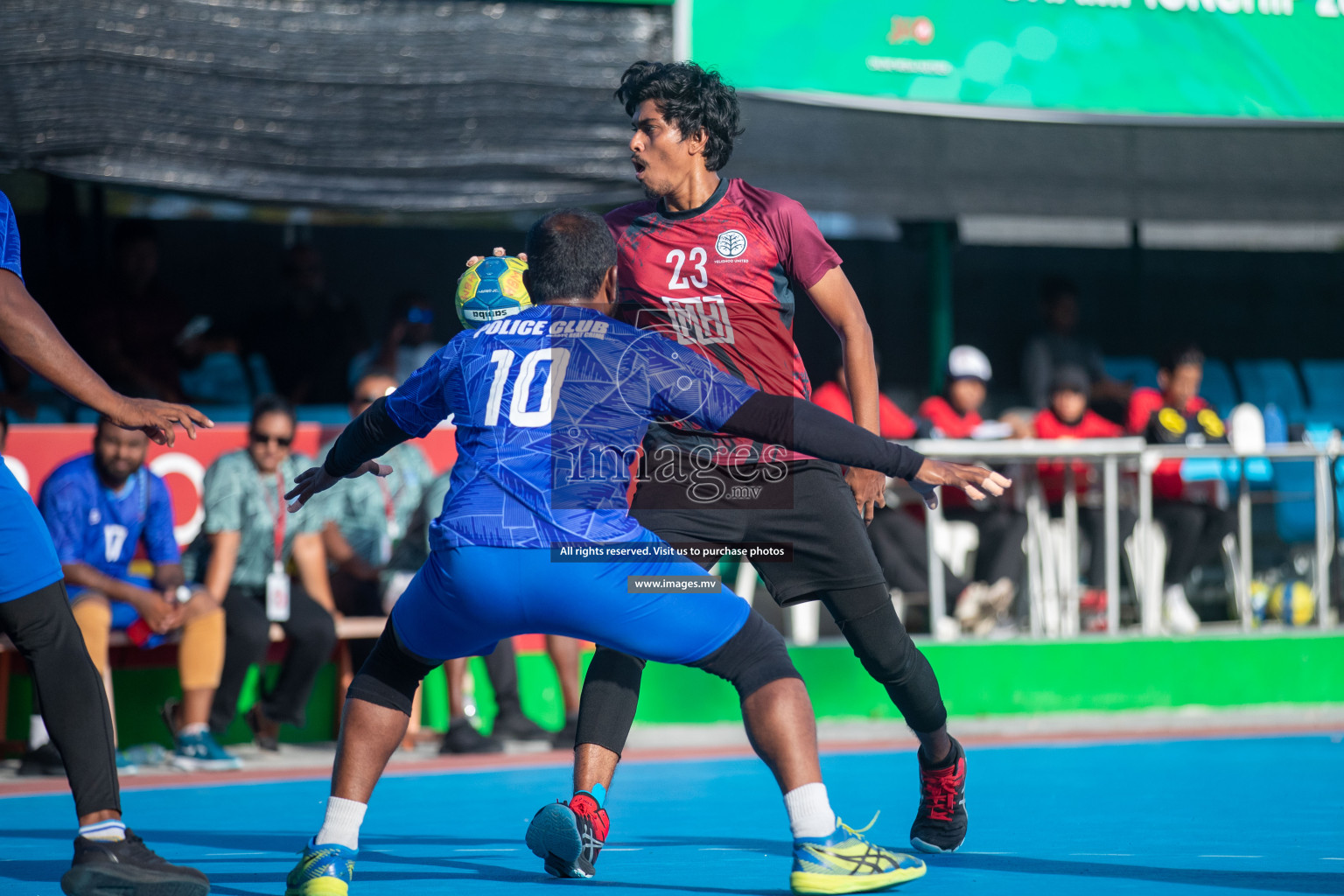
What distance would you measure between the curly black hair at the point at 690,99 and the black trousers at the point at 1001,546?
4.78 meters

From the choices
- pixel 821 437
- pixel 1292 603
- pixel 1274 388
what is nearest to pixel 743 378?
pixel 821 437

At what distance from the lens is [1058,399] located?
31.2 feet

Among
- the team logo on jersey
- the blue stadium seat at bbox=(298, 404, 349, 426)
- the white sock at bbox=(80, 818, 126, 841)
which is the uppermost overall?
the team logo on jersey

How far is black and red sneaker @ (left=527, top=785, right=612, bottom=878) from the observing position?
3.99m

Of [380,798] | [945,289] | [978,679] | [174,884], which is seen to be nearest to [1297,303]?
[945,289]

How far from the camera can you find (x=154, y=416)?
3.73 meters

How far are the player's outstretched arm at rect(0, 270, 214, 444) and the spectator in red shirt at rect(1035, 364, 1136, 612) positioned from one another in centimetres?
637

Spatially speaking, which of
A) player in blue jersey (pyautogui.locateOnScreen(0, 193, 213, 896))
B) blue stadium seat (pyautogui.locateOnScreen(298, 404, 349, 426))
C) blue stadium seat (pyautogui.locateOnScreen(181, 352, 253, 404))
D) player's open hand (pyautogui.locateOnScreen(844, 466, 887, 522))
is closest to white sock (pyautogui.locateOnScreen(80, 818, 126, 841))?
player in blue jersey (pyautogui.locateOnScreen(0, 193, 213, 896))

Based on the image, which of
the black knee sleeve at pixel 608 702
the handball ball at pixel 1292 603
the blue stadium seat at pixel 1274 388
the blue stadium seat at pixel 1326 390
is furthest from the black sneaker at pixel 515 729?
the blue stadium seat at pixel 1326 390

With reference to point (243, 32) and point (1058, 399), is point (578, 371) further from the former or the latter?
point (1058, 399)

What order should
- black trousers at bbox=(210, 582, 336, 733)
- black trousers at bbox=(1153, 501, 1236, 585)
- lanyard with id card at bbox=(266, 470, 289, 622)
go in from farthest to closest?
black trousers at bbox=(1153, 501, 1236, 585)
lanyard with id card at bbox=(266, 470, 289, 622)
black trousers at bbox=(210, 582, 336, 733)

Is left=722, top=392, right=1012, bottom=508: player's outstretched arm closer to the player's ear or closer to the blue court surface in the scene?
the player's ear

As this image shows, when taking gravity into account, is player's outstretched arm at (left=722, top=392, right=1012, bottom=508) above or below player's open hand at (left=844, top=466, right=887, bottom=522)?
above

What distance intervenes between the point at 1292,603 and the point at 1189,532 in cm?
119
